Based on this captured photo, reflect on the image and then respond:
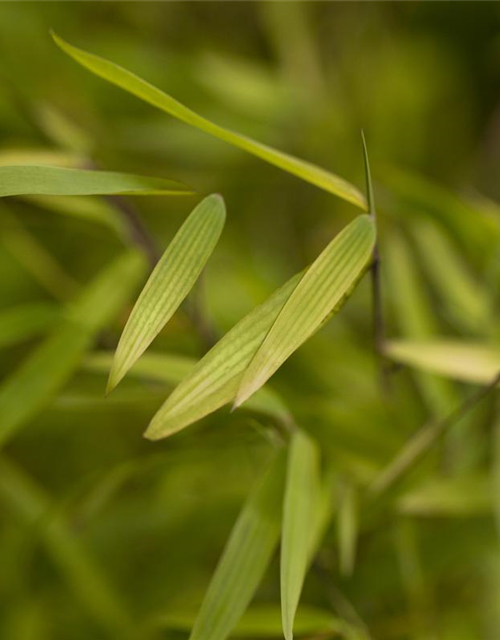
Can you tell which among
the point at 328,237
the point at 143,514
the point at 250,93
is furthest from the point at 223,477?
the point at 250,93

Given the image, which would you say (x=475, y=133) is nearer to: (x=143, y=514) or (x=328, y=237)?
(x=328, y=237)

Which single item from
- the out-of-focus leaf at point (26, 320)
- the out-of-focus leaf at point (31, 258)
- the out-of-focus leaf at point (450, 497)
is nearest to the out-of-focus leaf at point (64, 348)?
the out-of-focus leaf at point (26, 320)

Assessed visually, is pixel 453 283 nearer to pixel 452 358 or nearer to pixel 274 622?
pixel 452 358

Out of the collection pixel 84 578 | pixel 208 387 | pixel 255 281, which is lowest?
pixel 84 578

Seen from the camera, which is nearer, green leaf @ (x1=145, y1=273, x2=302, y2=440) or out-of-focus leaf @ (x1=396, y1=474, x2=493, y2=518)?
green leaf @ (x1=145, y1=273, x2=302, y2=440)

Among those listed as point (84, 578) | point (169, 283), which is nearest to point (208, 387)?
point (169, 283)

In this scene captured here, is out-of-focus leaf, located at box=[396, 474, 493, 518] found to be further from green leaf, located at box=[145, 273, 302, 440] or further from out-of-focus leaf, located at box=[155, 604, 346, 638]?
green leaf, located at box=[145, 273, 302, 440]

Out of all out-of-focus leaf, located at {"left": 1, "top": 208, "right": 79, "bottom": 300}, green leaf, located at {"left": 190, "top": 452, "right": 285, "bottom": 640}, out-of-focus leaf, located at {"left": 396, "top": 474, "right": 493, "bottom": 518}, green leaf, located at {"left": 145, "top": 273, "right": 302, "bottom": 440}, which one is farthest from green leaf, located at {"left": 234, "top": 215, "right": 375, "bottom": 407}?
out-of-focus leaf, located at {"left": 1, "top": 208, "right": 79, "bottom": 300}
